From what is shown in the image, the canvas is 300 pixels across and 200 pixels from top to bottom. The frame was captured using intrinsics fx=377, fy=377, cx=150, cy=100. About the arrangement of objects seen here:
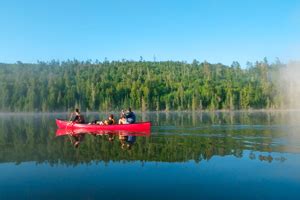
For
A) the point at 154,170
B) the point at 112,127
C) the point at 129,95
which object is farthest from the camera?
the point at 129,95

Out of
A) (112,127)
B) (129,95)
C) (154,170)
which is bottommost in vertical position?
(154,170)

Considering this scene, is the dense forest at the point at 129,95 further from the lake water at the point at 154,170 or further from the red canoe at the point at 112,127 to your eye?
the lake water at the point at 154,170

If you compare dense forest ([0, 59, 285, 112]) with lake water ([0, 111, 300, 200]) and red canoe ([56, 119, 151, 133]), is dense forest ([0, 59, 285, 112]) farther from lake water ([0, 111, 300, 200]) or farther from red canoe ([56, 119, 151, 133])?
lake water ([0, 111, 300, 200])

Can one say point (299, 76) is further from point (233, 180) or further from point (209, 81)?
point (233, 180)

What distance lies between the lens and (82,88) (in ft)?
477

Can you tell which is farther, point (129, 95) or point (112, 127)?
point (129, 95)

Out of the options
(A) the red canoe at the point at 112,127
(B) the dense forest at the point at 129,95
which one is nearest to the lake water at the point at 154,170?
(A) the red canoe at the point at 112,127

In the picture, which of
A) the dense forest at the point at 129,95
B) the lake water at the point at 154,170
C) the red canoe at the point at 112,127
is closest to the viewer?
the lake water at the point at 154,170

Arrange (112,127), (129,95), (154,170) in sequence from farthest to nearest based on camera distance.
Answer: (129,95), (112,127), (154,170)

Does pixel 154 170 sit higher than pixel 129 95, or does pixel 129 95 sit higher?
pixel 129 95

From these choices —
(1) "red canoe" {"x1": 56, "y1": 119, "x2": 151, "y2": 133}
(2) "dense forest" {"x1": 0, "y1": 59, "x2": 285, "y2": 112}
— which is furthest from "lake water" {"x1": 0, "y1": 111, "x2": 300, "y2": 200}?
(2) "dense forest" {"x1": 0, "y1": 59, "x2": 285, "y2": 112}

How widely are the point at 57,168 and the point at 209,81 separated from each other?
483ft

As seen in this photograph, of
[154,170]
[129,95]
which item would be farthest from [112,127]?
[129,95]

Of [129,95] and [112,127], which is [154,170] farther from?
[129,95]
